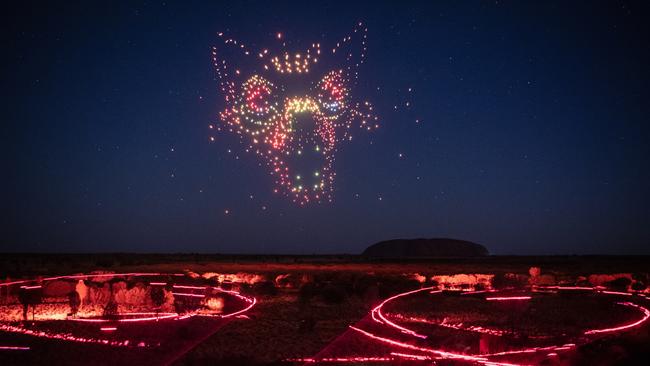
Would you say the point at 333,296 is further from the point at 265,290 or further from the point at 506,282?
the point at 506,282

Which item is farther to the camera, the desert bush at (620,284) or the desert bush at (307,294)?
the desert bush at (620,284)

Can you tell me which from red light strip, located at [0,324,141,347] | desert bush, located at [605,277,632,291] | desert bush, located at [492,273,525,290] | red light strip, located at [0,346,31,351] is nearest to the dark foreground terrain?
red light strip, located at [0,346,31,351]

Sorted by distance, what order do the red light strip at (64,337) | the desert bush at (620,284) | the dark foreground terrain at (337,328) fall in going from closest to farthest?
the dark foreground terrain at (337,328) < the red light strip at (64,337) < the desert bush at (620,284)

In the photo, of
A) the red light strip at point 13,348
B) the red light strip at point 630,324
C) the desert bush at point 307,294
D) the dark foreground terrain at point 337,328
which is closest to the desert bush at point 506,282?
the dark foreground terrain at point 337,328

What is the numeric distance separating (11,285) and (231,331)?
413 inches

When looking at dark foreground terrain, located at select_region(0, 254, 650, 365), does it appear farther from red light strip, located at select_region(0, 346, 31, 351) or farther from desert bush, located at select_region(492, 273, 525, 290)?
desert bush, located at select_region(492, 273, 525, 290)

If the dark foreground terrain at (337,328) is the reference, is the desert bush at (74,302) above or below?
above

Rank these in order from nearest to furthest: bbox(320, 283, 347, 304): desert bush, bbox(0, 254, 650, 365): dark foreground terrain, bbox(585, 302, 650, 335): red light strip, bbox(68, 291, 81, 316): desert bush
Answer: bbox(0, 254, 650, 365): dark foreground terrain
bbox(585, 302, 650, 335): red light strip
bbox(68, 291, 81, 316): desert bush
bbox(320, 283, 347, 304): desert bush

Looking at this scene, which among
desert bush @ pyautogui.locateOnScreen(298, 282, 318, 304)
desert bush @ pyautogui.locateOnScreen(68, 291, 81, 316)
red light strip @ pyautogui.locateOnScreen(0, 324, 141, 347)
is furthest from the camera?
desert bush @ pyautogui.locateOnScreen(298, 282, 318, 304)

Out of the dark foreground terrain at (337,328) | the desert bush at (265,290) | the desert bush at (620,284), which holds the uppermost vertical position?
the desert bush at (620,284)

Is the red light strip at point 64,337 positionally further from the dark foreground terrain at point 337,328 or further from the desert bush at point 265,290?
the desert bush at point 265,290

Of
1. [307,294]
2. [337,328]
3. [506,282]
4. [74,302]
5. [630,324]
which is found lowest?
[337,328]

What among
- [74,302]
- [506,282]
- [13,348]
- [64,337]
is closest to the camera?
[13,348]

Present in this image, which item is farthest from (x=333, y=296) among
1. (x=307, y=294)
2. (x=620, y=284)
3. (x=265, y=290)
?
(x=620, y=284)
